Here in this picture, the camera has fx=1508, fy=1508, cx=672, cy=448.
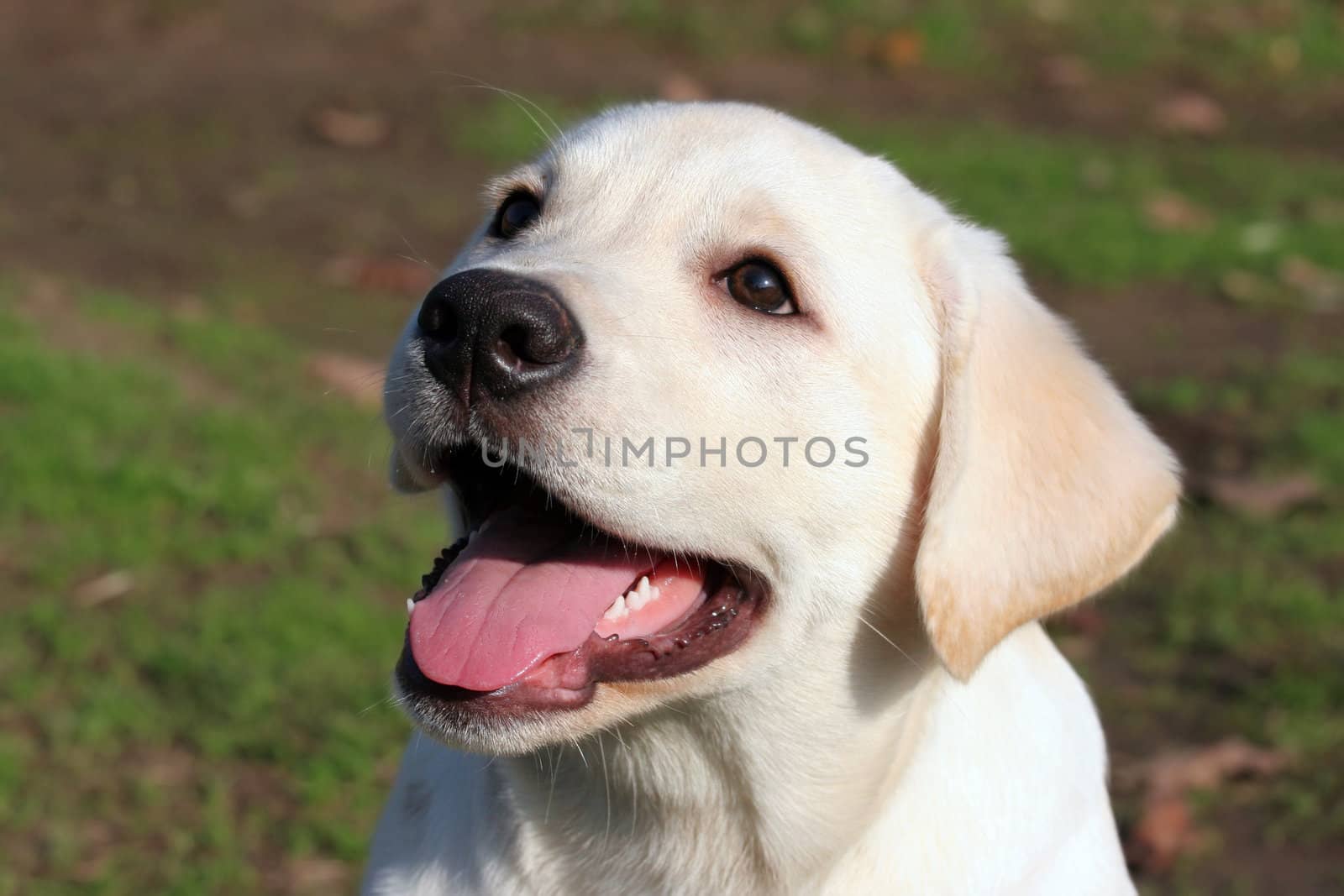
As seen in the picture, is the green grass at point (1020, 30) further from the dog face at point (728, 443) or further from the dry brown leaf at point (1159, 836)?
the dog face at point (728, 443)

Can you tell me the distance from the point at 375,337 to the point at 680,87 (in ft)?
13.6

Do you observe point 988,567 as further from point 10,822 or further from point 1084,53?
point 1084,53

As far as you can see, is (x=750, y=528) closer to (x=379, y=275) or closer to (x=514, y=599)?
(x=514, y=599)

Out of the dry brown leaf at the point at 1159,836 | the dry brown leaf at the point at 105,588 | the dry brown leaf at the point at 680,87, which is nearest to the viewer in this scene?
the dry brown leaf at the point at 1159,836

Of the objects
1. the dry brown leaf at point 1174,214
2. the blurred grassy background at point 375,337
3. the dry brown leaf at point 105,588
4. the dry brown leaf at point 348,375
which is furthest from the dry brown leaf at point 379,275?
the dry brown leaf at point 1174,214

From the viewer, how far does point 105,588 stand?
5.26 m

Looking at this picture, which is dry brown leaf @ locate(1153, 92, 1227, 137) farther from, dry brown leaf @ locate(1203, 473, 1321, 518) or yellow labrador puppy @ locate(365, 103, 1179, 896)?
yellow labrador puppy @ locate(365, 103, 1179, 896)

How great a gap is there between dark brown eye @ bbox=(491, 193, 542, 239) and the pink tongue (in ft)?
2.08

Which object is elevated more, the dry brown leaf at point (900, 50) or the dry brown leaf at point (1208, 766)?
the dry brown leaf at point (1208, 766)

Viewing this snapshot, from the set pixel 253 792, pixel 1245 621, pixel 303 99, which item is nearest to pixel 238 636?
pixel 253 792

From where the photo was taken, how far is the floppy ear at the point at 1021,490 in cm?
259

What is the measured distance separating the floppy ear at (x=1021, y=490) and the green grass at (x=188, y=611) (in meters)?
2.09

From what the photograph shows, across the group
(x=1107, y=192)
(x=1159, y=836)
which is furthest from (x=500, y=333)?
(x=1107, y=192)

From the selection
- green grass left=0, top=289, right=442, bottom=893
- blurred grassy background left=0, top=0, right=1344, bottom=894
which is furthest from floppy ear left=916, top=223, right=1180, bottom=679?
green grass left=0, top=289, right=442, bottom=893
